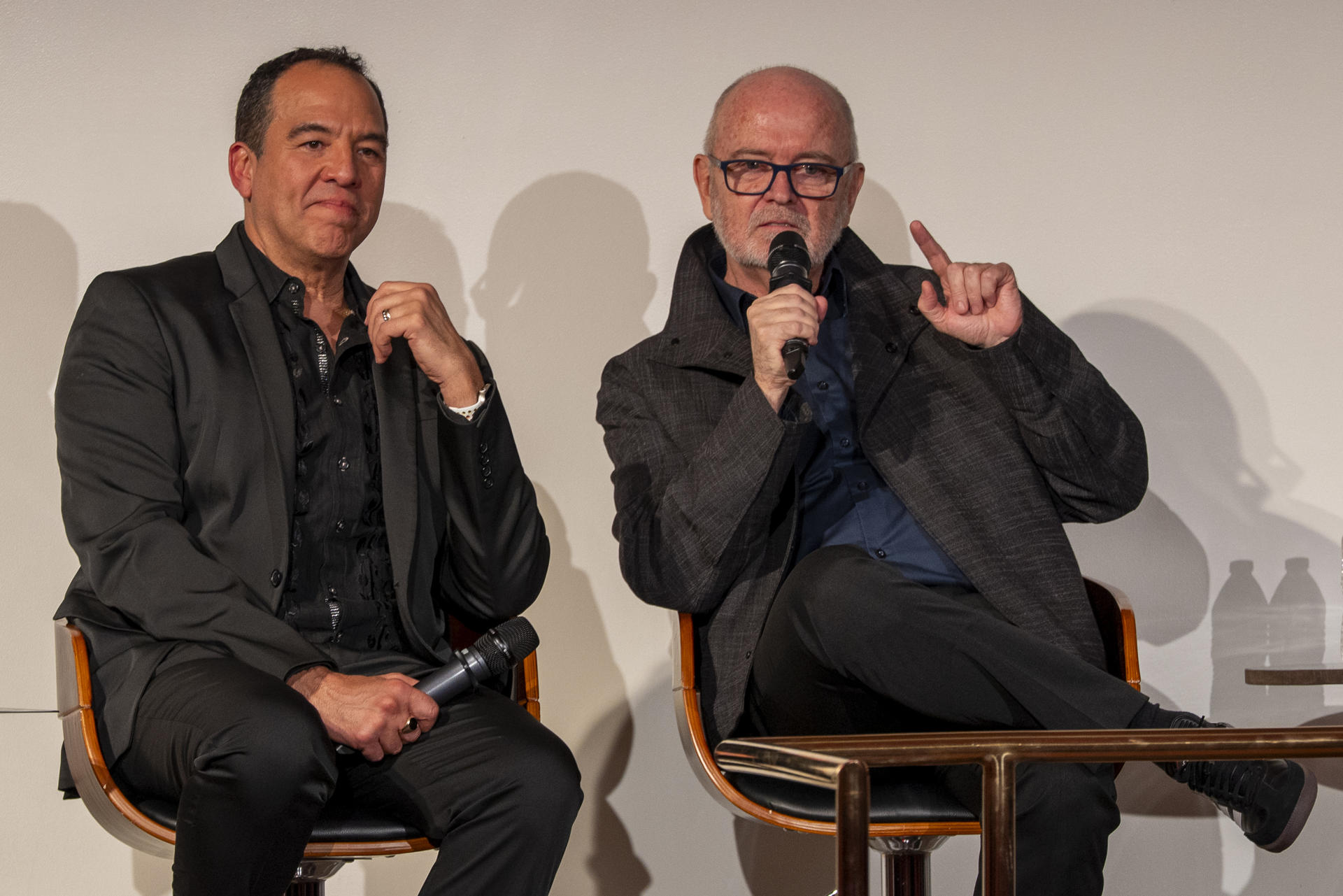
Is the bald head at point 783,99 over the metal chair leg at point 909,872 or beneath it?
over

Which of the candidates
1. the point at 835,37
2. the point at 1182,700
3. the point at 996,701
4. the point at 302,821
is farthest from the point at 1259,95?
the point at 302,821

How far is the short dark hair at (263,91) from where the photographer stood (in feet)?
6.87

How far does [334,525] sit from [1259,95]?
2072 mm

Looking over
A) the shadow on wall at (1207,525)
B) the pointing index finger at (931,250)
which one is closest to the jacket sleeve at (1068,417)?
the pointing index finger at (931,250)

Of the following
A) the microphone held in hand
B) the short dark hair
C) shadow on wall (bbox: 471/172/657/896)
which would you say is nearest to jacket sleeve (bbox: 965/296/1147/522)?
the microphone held in hand

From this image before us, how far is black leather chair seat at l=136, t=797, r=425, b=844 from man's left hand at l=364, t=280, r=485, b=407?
578 millimetres

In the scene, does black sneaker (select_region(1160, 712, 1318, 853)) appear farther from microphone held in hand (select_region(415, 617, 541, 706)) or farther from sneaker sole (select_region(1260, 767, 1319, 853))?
microphone held in hand (select_region(415, 617, 541, 706))

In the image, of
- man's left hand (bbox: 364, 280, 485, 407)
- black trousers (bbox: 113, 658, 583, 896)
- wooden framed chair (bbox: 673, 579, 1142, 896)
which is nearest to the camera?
black trousers (bbox: 113, 658, 583, 896)

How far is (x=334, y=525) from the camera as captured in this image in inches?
77.4

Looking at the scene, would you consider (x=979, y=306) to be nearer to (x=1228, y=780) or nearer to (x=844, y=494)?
(x=844, y=494)

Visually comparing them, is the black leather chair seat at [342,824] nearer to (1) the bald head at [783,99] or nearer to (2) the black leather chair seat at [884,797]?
(2) the black leather chair seat at [884,797]

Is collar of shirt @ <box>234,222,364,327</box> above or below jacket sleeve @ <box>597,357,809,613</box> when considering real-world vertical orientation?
above

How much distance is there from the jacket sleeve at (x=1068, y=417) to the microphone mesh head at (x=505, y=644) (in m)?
0.80

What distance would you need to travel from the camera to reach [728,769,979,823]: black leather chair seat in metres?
1.80
